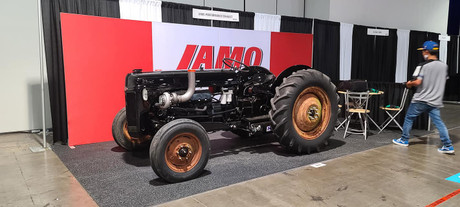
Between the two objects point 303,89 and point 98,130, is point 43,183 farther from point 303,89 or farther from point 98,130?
point 303,89

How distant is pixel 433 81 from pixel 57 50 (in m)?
5.34

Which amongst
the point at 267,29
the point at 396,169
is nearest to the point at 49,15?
the point at 267,29

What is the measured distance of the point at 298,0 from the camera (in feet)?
31.6

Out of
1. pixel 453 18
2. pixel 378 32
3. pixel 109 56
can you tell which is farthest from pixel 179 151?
pixel 453 18

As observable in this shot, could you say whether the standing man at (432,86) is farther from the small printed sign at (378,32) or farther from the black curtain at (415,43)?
the black curtain at (415,43)

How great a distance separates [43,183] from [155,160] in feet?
4.07

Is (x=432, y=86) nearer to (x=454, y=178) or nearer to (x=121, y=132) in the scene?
(x=454, y=178)

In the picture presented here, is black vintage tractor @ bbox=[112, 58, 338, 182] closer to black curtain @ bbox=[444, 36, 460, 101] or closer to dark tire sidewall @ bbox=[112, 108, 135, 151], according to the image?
dark tire sidewall @ bbox=[112, 108, 135, 151]

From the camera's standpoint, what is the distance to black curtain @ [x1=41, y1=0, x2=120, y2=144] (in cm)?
504

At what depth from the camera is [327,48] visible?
8.42 meters

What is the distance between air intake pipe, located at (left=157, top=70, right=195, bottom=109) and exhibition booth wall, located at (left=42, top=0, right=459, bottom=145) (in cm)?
194

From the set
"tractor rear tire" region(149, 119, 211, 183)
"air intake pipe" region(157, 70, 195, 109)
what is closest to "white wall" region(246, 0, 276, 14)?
"air intake pipe" region(157, 70, 195, 109)

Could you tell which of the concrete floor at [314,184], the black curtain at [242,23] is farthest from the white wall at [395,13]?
the concrete floor at [314,184]

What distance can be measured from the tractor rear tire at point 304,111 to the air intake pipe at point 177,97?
1064mm
